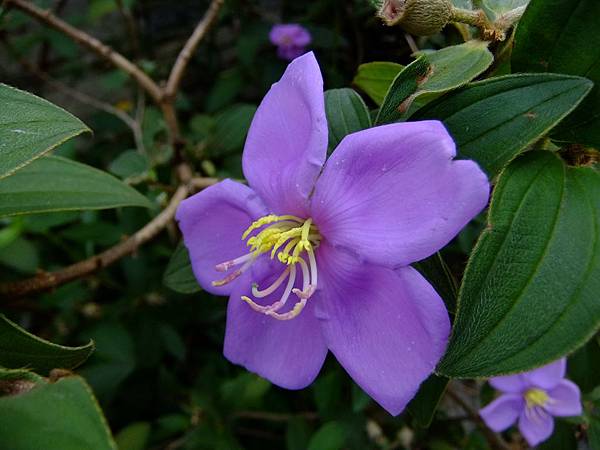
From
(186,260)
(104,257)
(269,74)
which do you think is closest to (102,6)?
(269,74)

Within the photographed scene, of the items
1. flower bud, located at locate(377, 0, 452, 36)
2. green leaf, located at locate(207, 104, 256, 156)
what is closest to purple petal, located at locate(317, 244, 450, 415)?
flower bud, located at locate(377, 0, 452, 36)

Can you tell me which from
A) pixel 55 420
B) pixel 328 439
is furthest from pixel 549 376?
pixel 55 420

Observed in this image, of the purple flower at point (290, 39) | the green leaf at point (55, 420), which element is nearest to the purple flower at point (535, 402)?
the green leaf at point (55, 420)

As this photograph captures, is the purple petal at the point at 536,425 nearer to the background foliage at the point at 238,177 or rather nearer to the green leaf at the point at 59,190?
the background foliage at the point at 238,177

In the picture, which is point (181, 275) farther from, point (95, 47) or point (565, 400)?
point (565, 400)

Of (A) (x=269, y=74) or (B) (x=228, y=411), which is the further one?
(A) (x=269, y=74)

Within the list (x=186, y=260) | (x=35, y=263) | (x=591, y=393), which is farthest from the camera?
(x=35, y=263)

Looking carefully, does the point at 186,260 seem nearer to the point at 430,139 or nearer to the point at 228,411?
the point at 430,139
